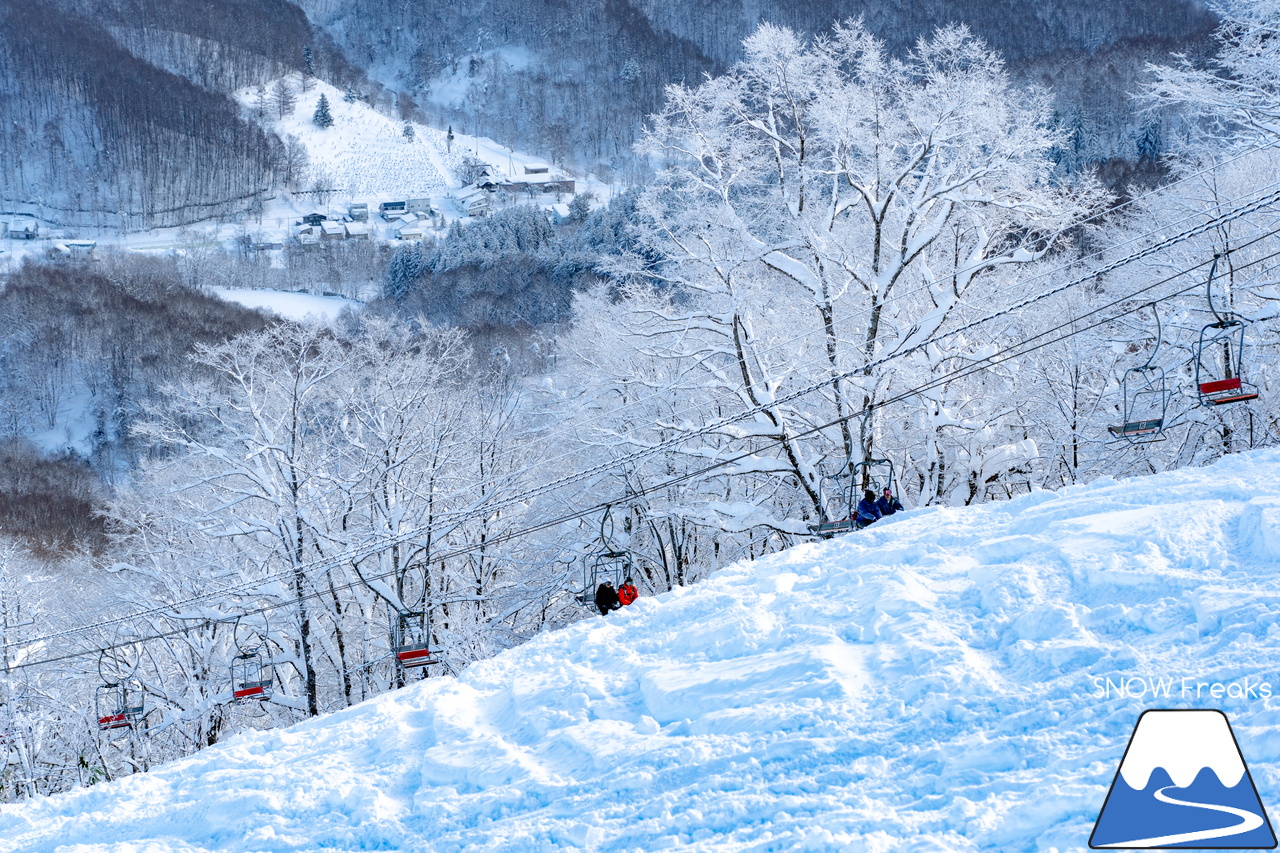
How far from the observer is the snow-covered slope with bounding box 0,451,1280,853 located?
658 cm

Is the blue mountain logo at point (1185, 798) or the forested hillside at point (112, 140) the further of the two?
the forested hillside at point (112, 140)

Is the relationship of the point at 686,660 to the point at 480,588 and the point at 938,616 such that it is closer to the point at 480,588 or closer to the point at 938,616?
the point at 938,616

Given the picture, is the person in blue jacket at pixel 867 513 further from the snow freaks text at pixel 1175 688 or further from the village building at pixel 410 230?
the village building at pixel 410 230

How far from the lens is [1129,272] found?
32.3 metres

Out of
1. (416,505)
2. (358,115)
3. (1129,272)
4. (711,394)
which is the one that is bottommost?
(416,505)

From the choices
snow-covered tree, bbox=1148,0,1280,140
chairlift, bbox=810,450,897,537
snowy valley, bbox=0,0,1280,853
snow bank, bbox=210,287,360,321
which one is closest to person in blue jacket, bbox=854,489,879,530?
snowy valley, bbox=0,0,1280,853

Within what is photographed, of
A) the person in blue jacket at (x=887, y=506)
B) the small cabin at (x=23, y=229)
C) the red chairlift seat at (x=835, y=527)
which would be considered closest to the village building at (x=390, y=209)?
the small cabin at (x=23, y=229)

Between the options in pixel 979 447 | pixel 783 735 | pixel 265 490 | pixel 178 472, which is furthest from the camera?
pixel 178 472

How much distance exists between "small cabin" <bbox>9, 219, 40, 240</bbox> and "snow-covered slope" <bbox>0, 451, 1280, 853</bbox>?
158 meters

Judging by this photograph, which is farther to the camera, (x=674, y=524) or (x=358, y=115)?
(x=358, y=115)

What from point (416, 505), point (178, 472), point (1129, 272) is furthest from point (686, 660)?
point (178, 472)

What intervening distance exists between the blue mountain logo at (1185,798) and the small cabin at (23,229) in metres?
165

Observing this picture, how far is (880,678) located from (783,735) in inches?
42.0

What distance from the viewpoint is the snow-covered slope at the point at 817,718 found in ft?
21.6
